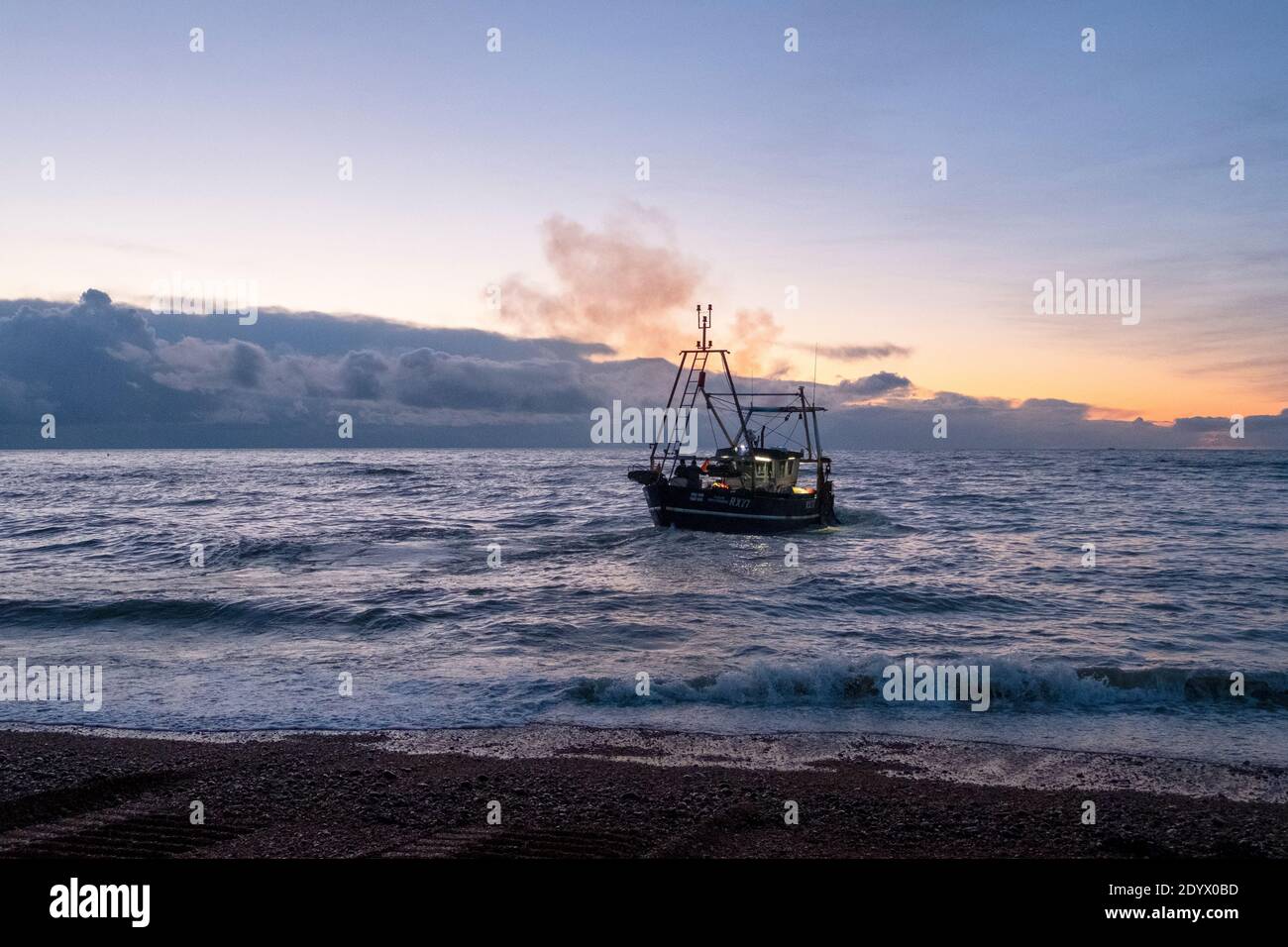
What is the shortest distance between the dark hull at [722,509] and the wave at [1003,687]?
977 inches

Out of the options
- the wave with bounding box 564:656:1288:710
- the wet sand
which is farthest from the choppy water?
the wet sand

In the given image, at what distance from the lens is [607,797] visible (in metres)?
8.84

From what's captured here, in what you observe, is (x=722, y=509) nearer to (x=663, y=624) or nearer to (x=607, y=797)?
(x=663, y=624)

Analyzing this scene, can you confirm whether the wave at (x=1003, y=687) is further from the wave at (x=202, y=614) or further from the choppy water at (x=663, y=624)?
the wave at (x=202, y=614)

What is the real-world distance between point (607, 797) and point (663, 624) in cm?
1108

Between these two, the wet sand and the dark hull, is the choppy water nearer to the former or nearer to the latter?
the dark hull

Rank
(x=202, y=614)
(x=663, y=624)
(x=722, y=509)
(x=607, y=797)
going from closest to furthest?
1. (x=607, y=797)
2. (x=663, y=624)
3. (x=202, y=614)
4. (x=722, y=509)

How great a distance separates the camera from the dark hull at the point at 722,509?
3919cm

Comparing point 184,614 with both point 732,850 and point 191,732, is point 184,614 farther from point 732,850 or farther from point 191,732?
point 732,850

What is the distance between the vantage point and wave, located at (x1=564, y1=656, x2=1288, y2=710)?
527 inches

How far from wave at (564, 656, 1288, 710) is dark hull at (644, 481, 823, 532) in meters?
24.8

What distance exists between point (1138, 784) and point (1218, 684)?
5846 millimetres

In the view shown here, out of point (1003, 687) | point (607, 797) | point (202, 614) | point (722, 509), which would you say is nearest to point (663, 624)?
point (1003, 687)
